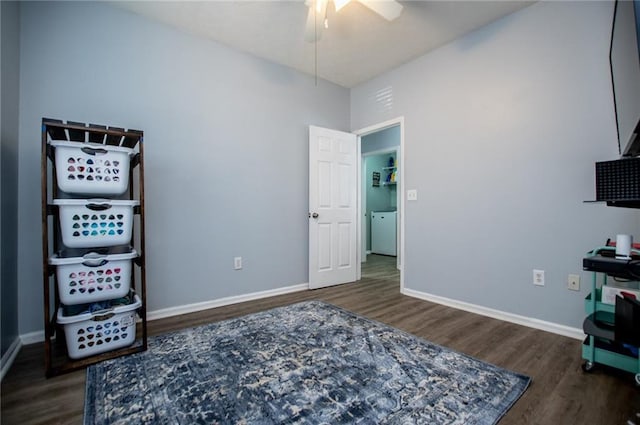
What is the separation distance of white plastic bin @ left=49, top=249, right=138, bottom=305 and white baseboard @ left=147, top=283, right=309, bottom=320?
74cm

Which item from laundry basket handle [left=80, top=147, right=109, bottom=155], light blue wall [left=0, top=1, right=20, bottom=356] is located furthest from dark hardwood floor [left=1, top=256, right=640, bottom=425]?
laundry basket handle [left=80, top=147, right=109, bottom=155]

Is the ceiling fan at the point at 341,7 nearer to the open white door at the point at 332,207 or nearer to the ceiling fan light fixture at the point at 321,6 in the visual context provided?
the ceiling fan light fixture at the point at 321,6

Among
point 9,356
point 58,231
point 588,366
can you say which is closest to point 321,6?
point 58,231

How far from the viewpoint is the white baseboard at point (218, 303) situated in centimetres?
246

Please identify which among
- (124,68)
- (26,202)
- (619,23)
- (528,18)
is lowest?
(26,202)

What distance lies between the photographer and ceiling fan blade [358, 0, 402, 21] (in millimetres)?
1983

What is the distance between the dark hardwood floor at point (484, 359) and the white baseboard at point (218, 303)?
9 cm

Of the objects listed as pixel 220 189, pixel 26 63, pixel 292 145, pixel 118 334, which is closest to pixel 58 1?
pixel 26 63

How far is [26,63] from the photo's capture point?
6.51ft

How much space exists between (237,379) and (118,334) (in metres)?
0.85

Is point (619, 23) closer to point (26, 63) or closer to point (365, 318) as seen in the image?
point (365, 318)

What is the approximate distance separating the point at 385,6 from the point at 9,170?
2672mm

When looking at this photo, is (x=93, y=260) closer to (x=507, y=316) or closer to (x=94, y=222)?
(x=94, y=222)

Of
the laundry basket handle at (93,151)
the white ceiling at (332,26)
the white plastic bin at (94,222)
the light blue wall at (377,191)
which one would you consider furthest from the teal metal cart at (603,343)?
the light blue wall at (377,191)
